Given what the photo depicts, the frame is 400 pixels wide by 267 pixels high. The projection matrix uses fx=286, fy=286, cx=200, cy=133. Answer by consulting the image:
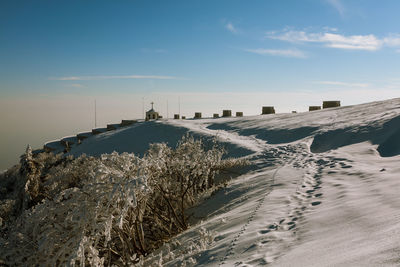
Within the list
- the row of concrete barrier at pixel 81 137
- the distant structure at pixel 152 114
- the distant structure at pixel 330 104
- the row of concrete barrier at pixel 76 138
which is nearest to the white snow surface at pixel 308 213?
the distant structure at pixel 330 104

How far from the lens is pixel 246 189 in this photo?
8.60 metres

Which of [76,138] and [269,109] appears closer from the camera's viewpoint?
[269,109]

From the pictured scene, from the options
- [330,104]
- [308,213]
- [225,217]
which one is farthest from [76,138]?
[308,213]

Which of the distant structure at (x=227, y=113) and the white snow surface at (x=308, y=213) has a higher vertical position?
the distant structure at (x=227, y=113)

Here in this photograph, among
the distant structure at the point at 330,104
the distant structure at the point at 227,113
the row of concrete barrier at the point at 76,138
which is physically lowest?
the row of concrete barrier at the point at 76,138

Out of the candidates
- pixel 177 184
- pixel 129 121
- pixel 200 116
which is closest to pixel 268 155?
pixel 177 184

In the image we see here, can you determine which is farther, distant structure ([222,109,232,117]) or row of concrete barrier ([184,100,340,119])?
distant structure ([222,109,232,117])

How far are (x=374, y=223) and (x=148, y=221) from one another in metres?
5.09

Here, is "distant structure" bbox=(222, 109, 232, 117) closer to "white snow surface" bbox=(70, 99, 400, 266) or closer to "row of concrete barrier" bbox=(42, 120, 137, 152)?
"row of concrete barrier" bbox=(42, 120, 137, 152)

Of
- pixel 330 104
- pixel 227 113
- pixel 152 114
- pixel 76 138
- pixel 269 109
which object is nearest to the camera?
pixel 330 104

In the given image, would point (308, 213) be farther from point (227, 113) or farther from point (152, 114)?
point (152, 114)

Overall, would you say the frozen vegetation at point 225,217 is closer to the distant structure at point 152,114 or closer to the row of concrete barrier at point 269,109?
the row of concrete barrier at point 269,109

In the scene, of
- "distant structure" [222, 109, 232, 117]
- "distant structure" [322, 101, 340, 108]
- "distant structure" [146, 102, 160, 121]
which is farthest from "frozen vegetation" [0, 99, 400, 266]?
"distant structure" [146, 102, 160, 121]

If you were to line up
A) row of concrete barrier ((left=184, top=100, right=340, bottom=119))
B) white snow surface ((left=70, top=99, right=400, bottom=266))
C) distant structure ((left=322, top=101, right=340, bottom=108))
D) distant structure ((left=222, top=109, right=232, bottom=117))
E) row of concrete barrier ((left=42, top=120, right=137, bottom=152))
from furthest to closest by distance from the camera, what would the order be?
row of concrete barrier ((left=42, top=120, right=137, bottom=152)), distant structure ((left=222, top=109, right=232, bottom=117)), row of concrete barrier ((left=184, top=100, right=340, bottom=119)), distant structure ((left=322, top=101, right=340, bottom=108)), white snow surface ((left=70, top=99, right=400, bottom=266))
